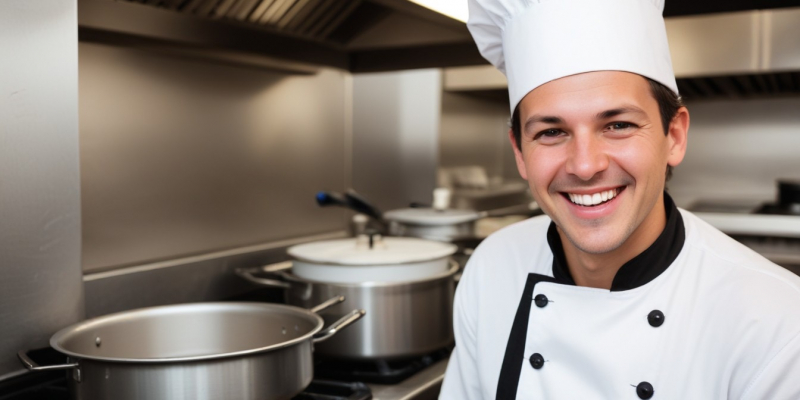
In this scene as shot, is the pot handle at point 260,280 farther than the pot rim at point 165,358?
Yes

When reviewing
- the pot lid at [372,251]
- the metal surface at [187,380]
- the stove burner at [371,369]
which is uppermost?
the pot lid at [372,251]

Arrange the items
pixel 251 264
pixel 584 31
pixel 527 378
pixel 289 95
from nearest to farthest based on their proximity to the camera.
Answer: pixel 584 31 < pixel 527 378 < pixel 251 264 < pixel 289 95

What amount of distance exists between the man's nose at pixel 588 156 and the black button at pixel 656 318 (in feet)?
0.68

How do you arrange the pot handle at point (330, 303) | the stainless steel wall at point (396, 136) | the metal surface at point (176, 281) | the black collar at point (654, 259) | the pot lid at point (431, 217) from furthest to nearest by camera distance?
the stainless steel wall at point (396, 136) → the pot lid at point (431, 217) → the metal surface at point (176, 281) → the pot handle at point (330, 303) → the black collar at point (654, 259)

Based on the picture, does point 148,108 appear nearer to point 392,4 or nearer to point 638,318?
point 392,4

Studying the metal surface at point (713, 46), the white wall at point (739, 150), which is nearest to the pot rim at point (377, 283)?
the metal surface at point (713, 46)

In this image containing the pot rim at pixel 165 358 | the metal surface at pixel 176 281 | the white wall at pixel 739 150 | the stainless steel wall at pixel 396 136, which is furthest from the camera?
the white wall at pixel 739 150

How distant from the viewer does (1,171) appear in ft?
3.37

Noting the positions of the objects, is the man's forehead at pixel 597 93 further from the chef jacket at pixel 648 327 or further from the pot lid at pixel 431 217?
the pot lid at pixel 431 217

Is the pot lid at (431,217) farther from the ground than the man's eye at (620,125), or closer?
closer

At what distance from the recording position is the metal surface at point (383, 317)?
128 cm

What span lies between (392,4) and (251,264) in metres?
0.82

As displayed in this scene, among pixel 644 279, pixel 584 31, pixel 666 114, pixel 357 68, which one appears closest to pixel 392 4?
pixel 584 31

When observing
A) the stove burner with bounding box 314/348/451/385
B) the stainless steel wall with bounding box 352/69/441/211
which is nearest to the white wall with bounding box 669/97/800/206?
the stainless steel wall with bounding box 352/69/441/211
